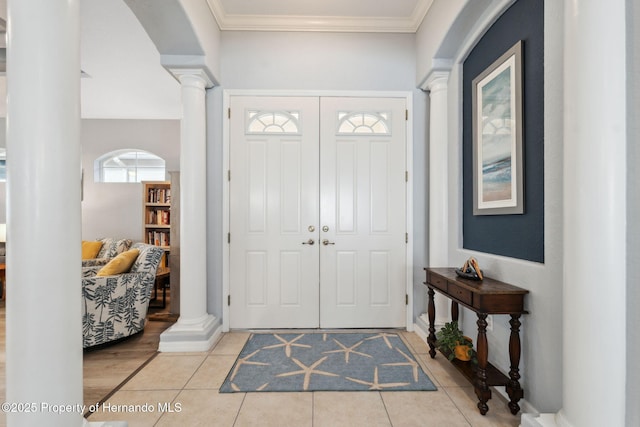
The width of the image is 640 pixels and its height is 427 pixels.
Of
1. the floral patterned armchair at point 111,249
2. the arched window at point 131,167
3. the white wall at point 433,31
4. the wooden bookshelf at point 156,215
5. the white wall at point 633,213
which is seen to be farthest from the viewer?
the arched window at point 131,167

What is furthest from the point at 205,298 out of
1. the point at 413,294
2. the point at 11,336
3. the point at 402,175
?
the point at 402,175

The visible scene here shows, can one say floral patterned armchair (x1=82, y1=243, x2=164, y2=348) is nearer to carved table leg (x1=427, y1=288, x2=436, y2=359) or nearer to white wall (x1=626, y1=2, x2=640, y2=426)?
carved table leg (x1=427, y1=288, x2=436, y2=359)

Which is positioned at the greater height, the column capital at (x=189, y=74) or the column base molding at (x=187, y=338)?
the column capital at (x=189, y=74)

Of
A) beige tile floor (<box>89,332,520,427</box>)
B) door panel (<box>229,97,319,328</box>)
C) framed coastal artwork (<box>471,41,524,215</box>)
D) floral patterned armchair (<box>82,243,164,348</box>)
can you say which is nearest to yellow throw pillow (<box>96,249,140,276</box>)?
floral patterned armchair (<box>82,243,164,348</box>)

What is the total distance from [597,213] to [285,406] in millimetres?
1920

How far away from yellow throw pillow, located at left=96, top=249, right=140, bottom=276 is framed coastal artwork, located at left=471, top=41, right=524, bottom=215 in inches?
129

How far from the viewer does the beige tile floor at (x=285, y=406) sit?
1808 mm

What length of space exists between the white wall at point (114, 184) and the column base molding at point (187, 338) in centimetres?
359

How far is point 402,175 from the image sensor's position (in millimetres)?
3205

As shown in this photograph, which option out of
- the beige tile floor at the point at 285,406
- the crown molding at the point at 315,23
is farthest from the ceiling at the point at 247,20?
the beige tile floor at the point at 285,406

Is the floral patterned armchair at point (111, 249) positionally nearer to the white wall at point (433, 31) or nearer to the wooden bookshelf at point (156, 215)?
the wooden bookshelf at point (156, 215)

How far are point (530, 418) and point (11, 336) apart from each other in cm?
236

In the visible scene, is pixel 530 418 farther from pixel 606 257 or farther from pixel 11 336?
pixel 11 336

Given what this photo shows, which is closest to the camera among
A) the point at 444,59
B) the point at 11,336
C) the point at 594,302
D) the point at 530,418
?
the point at 11,336
